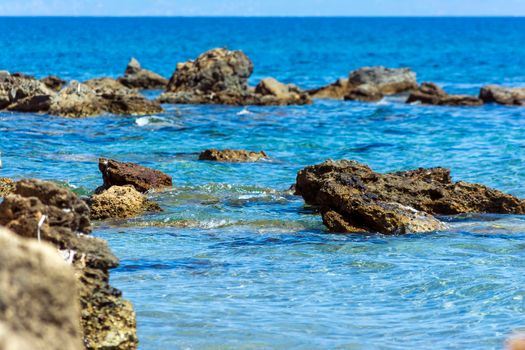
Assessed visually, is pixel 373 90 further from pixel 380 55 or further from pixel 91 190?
pixel 380 55

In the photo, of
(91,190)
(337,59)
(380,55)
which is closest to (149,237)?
(91,190)

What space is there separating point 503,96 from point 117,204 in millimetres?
25919

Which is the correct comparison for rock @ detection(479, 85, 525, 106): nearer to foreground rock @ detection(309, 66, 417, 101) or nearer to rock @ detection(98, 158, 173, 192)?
foreground rock @ detection(309, 66, 417, 101)

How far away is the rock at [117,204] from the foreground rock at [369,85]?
25194mm

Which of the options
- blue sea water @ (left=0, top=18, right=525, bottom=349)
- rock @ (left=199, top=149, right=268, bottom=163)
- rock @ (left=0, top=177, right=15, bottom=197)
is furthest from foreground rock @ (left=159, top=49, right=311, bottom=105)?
rock @ (left=0, top=177, right=15, bottom=197)

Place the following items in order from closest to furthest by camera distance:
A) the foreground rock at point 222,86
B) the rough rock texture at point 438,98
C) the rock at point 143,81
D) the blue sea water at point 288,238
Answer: the blue sea water at point 288,238 → the foreground rock at point 222,86 → the rough rock texture at point 438,98 → the rock at point 143,81

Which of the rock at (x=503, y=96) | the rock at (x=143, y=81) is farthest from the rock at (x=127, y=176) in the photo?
the rock at (x=143, y=81)

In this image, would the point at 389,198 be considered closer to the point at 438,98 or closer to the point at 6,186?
the point at 6,186

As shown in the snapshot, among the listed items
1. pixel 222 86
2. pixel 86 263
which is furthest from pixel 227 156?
pixel 222 86

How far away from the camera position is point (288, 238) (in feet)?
45.5

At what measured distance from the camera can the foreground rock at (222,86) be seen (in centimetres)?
3659

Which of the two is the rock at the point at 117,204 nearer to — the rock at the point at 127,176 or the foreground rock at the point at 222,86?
the rock at the point at 127,176

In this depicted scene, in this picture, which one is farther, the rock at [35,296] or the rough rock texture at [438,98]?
the rough rock texture at [438,98]

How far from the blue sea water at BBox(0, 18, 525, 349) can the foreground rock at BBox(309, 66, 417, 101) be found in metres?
4.84
